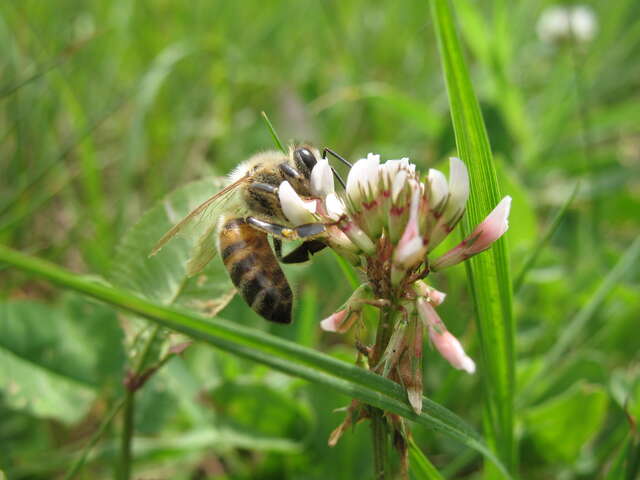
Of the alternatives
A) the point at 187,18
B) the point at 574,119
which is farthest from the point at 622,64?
the point at 187,18

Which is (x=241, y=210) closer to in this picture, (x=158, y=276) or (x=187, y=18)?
(x=158, y=276)

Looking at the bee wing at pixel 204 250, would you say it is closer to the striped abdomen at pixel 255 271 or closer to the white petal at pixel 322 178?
the striped abdomen at pixel 255 271

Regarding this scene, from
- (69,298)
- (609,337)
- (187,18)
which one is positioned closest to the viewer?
(69,298)

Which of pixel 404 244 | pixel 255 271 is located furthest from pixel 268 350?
pixel 255 271

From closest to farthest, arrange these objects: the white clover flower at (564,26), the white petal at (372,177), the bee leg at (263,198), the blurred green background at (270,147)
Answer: the white petal at (372,177) < the bee leg at (263,198) < the blurred green background at (270,147) < the white clover flower at (564,26)

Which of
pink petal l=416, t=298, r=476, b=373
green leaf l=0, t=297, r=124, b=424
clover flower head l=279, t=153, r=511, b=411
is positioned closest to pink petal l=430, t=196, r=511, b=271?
clover flower head l=279, t=153, r=511, b=411

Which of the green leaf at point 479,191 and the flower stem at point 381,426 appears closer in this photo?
the flower stem at point 381,426

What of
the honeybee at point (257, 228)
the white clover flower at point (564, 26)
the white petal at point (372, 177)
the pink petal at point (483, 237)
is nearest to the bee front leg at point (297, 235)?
the honeybee at point (257, 228)
